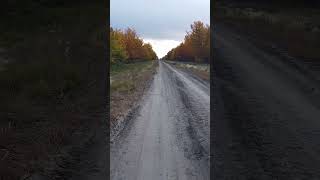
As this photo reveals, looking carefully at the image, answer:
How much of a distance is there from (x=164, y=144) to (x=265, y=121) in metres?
2.85

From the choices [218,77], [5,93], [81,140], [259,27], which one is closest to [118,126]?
[81,140]

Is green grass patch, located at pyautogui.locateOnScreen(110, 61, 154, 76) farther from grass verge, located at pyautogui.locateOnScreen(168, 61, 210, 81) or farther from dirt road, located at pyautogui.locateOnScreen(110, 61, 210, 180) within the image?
dirt road, located at pyautogui.locateOnScreen(110, 61, 210, 180)

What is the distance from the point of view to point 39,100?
14133 mm

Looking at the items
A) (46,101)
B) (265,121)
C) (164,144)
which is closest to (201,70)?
(46,101)

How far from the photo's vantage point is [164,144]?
9.26 m

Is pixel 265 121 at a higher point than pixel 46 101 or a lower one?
lower

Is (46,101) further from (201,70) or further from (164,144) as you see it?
(201,70)

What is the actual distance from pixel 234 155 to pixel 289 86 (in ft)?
23.9

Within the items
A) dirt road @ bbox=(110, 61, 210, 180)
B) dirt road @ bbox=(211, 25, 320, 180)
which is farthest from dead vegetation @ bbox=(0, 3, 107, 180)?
dirt road @ bbox=(211, 25, 320, 180)

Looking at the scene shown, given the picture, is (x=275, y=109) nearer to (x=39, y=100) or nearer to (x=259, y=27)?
(x=39, y=100)

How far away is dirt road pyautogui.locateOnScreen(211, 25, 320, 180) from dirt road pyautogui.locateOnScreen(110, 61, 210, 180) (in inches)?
12.7

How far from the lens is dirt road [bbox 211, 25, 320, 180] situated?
306 inches

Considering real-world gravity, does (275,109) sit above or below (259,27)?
below

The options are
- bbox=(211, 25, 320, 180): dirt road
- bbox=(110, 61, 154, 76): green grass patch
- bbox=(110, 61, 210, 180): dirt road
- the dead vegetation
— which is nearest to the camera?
bbox=(110, 61, 210, 180): dirt road
